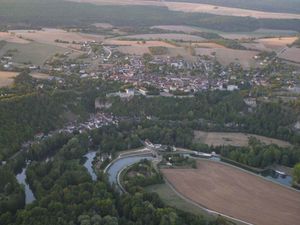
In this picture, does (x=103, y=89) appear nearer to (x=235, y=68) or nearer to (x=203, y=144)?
(x=203, y=144)

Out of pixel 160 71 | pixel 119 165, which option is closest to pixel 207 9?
pixel 160 71

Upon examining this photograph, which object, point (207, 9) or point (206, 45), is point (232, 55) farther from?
point (207, 9)

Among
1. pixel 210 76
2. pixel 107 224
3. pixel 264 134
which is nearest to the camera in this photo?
pixel 107 224

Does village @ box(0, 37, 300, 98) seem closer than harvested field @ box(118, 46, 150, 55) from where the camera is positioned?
Yes

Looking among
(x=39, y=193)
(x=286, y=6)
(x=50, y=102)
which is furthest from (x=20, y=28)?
(x=286, y=6)

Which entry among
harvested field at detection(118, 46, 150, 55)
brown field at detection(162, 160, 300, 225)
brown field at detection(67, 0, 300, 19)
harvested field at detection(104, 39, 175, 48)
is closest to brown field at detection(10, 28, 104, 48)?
harvested field at detection(104, 39, 175, 48)

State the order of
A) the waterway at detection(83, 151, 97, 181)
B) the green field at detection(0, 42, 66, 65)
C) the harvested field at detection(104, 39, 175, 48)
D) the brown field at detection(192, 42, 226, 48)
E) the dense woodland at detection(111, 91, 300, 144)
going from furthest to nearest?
the brown field at detection(192, 42, 226, 48) < the harvested field at detection(104, 39, 175, 48) < the green field at detection(0, 42, 66, 65) < the dense woodland at detection(111, 91, 300, 144) < the waterway at detection(83, 151, 97, 181)

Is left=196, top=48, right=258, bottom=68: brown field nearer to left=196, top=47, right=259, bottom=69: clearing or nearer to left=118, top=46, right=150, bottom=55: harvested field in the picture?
left=196, top=47, right=259, bottom=69: clearing
